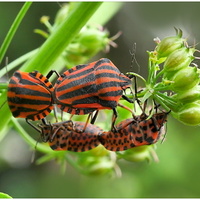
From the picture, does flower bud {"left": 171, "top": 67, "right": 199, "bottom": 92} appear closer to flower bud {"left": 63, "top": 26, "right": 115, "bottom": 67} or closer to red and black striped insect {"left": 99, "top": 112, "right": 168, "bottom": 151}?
red and black striped insect {"left": 99, "top": 112, "right": 168, "bottom": 151}

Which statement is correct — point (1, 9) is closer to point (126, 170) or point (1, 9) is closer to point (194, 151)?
point (126, 170)

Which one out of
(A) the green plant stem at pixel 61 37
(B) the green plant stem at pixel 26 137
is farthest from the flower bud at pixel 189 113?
(B) the green plant stem at pixel 26 137

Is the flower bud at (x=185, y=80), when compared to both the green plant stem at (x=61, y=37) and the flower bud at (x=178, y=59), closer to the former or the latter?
the flower bud at (x=178, y=59)

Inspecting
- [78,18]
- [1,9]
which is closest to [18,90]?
[78,18]

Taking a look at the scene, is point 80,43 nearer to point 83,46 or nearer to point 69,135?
point 83,46

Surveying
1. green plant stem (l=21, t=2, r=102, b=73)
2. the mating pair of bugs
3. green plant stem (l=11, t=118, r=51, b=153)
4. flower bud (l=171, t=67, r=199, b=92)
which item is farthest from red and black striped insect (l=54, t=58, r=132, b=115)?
green plant stem (l=11, t=118, r=51, b=153)
